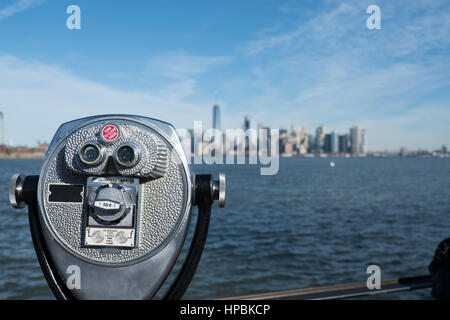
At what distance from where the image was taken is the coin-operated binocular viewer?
4.40ft

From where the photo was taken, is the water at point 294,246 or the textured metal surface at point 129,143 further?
the water at point 294,246

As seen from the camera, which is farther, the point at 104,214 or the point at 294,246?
the point at 294,246

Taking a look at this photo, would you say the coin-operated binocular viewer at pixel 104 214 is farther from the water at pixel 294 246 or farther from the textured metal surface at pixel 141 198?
the water at pixel 294 246

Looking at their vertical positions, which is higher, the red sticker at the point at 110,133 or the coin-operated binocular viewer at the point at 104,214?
the red sticker at the point at 110,133

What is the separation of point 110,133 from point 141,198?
0.75 feet

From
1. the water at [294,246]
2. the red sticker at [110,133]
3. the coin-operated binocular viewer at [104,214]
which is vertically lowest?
the water at [294,246]

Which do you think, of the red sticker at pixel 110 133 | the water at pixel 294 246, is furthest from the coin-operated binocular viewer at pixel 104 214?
the water at pixel 294 246

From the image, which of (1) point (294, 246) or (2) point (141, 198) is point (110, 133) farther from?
(1) point (294, 246)

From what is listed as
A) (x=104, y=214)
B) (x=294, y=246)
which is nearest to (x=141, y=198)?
(x=104, y=214)

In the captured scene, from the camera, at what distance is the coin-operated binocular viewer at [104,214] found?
4.40ft

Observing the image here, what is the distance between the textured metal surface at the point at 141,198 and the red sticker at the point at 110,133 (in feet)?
0.05

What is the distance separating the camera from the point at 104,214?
1305 mm
